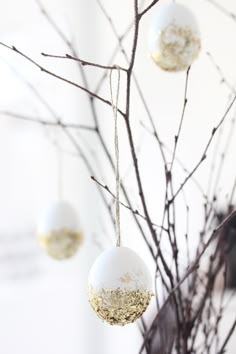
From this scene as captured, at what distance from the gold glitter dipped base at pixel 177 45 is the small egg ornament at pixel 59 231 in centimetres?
47

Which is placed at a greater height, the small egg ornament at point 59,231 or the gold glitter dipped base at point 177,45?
the gold glitter dipped base at point 177,45

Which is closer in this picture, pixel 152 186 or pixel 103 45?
pixel 152 186

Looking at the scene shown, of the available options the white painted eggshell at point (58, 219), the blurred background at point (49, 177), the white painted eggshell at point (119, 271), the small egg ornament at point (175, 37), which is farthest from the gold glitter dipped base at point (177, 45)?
the blurred background at point (49, 177)

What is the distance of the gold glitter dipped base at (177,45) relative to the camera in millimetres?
869

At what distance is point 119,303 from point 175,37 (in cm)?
40

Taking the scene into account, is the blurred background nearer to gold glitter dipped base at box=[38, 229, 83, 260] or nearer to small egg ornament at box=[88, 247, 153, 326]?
gold glitter dipped base at box=[38, 229, 83, 260]

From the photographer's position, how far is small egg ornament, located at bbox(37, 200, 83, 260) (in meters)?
1.21

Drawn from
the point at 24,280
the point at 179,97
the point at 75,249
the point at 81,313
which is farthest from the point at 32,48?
the point at 75,249

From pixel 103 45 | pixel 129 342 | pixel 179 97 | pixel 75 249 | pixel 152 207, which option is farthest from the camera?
pixel 103 45

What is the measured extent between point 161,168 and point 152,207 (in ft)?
0.46

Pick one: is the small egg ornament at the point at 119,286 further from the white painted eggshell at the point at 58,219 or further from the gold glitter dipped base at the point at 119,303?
the white painted eggshell at the point at 58,219

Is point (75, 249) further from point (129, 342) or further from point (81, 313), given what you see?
point (81, 313)

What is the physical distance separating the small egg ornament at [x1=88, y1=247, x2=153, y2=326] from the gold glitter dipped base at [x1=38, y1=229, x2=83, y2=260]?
46 centimetres

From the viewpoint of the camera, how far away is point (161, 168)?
1958 mm
